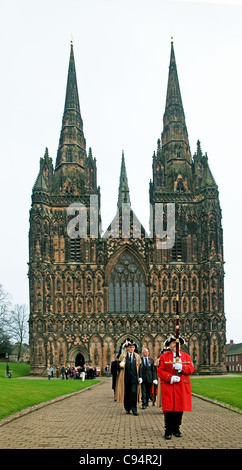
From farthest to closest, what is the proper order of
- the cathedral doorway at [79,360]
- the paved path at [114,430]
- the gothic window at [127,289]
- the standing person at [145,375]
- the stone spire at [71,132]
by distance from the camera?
the stone spire at [71,132] → the gothic window at [127,289] → the cathedral doorway at [79,360] → the standing person at [145,375] → the paved path at [114,430]

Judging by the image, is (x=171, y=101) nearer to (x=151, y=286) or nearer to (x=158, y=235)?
(x=158, y=235)

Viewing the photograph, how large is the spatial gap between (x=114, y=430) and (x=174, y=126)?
2206 inches

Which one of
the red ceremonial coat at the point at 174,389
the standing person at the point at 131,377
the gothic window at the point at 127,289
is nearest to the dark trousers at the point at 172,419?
Answer: the red ceremonial coat at the point at 174,389

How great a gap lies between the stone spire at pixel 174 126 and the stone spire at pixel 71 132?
32.8 ft

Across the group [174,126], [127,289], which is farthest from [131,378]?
[174,126]

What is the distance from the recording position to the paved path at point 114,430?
397 inches

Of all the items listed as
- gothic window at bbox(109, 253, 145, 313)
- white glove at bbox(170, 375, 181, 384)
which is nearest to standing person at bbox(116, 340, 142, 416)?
white glove at bbox(170, 375, 181, 384)

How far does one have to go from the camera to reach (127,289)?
5853cm

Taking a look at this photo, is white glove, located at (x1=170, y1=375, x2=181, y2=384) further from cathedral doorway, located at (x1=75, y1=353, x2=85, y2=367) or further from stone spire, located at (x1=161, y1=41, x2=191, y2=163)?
stone spire, located at (x1=161, y1=41, x2=191, y2=163)

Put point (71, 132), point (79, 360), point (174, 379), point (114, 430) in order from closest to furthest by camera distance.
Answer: point (174, 379), point (114, 430), point (79, 360), point (71, 132)

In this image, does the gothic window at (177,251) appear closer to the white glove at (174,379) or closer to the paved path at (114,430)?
the paved path at (114,430)

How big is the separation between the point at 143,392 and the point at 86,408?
6.40ft

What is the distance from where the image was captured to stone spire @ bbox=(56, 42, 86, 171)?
6431 cm

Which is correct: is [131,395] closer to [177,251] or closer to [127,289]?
[127,289]
